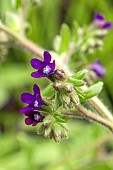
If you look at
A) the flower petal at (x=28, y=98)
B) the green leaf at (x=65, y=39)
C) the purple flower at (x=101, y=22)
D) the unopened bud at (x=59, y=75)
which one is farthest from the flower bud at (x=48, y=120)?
the purple flower at (x=101, y=22)

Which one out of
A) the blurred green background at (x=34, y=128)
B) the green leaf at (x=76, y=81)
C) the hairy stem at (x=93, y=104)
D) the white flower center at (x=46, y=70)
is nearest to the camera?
the white flower center at (x=46, y=70)

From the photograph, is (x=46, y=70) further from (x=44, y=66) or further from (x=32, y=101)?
(x=32, y=101)

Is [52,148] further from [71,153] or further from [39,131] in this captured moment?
[39,131]

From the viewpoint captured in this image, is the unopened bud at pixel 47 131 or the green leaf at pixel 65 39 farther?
the green leaf at pixel 65 39

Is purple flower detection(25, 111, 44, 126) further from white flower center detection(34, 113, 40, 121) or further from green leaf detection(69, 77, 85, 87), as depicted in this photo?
green leaf detection(69, 77, 85, 87)

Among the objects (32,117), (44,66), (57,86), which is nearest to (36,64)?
(44,66)

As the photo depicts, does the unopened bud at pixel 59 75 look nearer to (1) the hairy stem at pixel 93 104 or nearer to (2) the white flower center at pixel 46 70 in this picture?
(2) the white flower center at pixel 46 70
